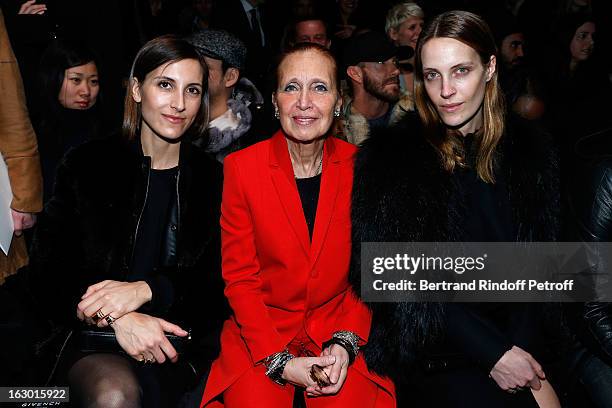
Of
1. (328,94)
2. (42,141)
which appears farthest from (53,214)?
(42,141)

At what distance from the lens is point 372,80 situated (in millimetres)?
4777

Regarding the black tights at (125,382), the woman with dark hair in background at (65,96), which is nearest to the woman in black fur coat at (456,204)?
the black tights at (125,382)

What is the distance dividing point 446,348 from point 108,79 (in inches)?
138

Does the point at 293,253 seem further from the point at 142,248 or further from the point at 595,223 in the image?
the point at 595,223

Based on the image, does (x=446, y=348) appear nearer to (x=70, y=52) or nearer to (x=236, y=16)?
(x=70, y=52)

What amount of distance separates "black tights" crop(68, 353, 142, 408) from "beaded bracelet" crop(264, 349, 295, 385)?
493mm

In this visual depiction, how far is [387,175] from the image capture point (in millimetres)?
2518

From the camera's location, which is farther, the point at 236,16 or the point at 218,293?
the point at 236,16

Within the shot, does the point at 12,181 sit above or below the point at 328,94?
below

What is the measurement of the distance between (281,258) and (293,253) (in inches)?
2.1

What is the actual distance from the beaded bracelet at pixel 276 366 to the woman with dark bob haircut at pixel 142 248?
334mm

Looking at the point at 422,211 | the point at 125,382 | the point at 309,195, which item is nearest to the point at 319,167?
the point at 309,195

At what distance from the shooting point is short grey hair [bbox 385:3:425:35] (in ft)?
20.1

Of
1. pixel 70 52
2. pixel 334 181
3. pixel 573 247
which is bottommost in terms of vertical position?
pixel 573 247
